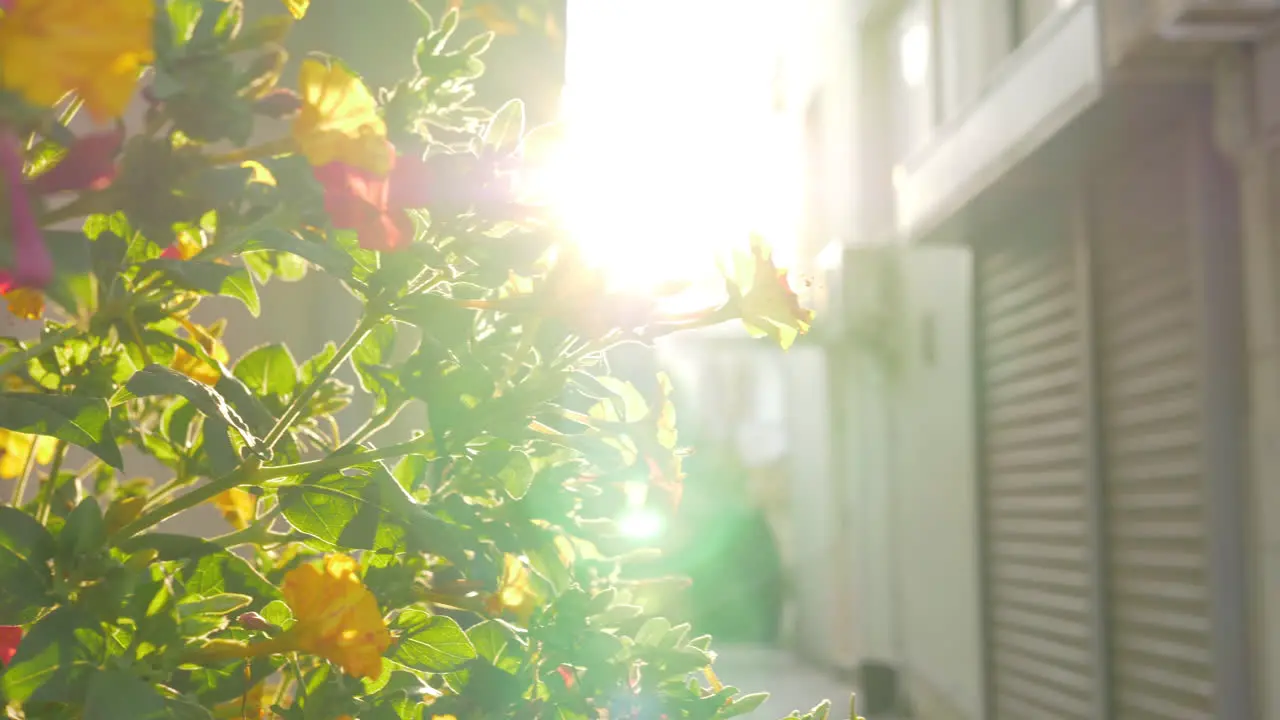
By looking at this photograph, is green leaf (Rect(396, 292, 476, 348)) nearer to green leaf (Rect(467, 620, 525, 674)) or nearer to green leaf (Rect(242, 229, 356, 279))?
green leaf (Rect(242, 229, 356, 279))

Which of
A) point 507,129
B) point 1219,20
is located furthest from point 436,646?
point 1219,20

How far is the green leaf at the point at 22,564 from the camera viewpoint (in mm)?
570

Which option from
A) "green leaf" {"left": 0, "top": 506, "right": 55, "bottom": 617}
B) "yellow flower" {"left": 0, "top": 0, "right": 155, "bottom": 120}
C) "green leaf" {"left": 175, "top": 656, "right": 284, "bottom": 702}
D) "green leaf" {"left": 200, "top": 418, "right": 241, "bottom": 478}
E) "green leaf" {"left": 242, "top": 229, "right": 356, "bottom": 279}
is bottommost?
"green leaf" {"left": 175, "top": 656, "right": 284, "bottom": 702}

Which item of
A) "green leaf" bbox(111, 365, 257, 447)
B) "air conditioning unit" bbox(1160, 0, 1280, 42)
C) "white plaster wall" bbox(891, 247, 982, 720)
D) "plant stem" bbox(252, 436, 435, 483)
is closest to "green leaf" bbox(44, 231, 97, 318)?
"green leaf" bbox(111, 365, 257, 447)

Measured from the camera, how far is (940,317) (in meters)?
6.73

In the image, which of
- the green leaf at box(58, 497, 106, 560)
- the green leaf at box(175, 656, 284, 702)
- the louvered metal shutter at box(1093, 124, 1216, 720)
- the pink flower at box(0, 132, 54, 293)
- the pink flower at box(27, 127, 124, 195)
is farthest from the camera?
the louvered metal shutter at box(1093, 124, 1216, 720)

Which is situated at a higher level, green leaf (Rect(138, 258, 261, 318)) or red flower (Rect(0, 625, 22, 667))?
green leaf (Rect(138, 258, 261, 318))

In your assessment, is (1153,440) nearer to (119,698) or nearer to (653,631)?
(653,631)

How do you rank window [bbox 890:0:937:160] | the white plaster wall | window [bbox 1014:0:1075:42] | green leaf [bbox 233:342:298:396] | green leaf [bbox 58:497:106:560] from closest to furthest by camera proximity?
green leaf [bbox 58:497:106:560], green leaf [bbox 233:342:298:396], window [bbox 1014:0:1075:42], the white plaster wall, window [bbox 890:0:937:160]

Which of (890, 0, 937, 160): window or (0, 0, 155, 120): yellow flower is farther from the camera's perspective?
(890, 0, 937, 160): window

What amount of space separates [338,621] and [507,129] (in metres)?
0.27

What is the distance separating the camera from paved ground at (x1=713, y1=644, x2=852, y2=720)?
7.17 metres

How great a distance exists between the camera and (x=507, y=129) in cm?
69

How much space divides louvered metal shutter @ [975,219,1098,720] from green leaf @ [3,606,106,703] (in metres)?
4.19
